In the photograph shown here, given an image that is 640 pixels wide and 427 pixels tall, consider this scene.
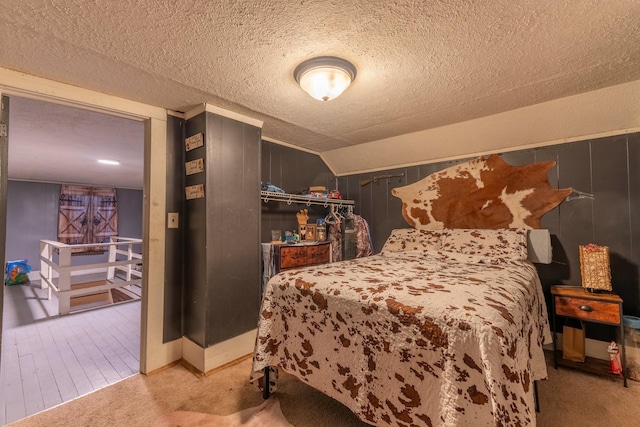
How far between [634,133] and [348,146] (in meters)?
2.62

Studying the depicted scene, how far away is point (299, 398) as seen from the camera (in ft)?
5.96

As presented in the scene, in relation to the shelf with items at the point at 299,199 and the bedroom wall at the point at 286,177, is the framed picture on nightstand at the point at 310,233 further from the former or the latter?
the shelf with items at the point at 299,199

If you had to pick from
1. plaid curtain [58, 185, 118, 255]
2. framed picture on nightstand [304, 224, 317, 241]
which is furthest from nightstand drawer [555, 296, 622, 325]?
plaid curtain [58, 185, 118, 255]

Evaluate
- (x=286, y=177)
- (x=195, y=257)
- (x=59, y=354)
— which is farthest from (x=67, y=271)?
(x=286, y=177)

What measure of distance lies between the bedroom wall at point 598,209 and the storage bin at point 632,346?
23 centimetres

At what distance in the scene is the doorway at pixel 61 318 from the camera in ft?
6.66

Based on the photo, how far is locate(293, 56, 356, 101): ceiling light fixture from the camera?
161 cm

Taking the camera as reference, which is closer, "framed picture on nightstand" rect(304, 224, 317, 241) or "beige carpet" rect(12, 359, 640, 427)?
"beige carpet" rect(12, 359, 640, 427)

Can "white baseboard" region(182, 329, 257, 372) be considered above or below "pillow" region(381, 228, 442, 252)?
below

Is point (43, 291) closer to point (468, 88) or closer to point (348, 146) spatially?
point (348, 146)

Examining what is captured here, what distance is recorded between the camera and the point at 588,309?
2066 mm

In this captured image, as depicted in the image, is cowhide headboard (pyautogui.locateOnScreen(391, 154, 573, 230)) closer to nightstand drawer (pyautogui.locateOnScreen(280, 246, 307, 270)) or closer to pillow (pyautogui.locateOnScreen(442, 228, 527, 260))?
pillow (pyautogui.locateOnScreen(442, 228, 527, 260))

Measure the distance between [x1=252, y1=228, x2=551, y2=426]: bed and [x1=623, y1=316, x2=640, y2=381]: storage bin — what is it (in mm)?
565

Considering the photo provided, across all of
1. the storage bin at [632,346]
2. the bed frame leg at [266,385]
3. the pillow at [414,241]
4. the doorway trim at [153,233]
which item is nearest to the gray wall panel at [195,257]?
the doorway trim at [153,233]
